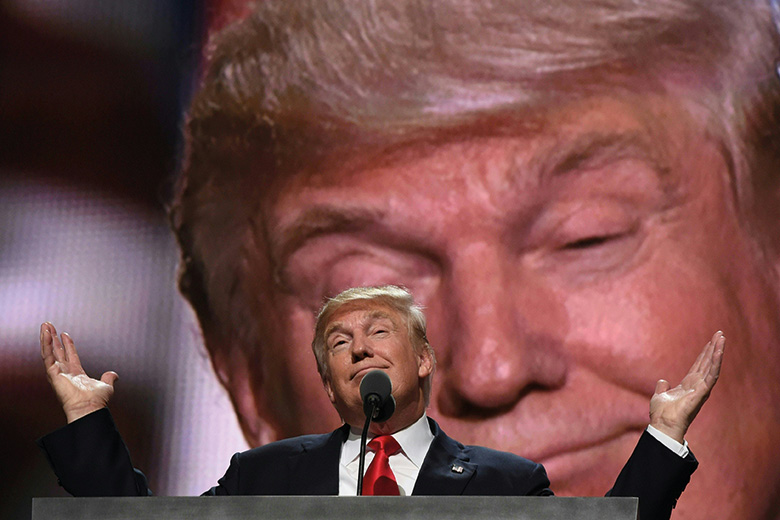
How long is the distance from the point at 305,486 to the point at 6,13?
2.03m

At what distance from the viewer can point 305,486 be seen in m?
2.01

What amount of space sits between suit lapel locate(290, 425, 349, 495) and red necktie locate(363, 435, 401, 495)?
79 millimetres

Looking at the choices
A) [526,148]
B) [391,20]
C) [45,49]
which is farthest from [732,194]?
[45,49]

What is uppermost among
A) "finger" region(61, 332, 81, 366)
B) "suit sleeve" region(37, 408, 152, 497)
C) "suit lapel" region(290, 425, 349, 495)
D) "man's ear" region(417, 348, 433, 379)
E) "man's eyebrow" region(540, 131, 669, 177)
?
"finger" region(61, 332, 81, 366)

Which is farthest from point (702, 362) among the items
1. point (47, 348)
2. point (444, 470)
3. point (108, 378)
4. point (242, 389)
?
point (242, 389)

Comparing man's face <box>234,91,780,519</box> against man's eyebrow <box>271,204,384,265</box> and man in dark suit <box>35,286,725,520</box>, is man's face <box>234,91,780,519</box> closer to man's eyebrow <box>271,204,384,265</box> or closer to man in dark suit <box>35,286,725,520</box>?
man's eyebrow <box>271,204,384,265</box>

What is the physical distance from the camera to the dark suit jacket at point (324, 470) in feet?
6.06

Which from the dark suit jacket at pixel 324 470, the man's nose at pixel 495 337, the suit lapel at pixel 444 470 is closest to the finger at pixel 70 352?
the dark suit jacket at pixel 324 470

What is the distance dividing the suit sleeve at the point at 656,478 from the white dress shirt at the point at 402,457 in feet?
1.38

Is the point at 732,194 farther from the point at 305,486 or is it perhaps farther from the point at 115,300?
the point at 115,300

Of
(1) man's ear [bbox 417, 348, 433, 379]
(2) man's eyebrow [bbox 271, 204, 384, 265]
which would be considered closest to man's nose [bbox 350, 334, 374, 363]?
(1) man's ear [bbox 417, 348, 433, 379]

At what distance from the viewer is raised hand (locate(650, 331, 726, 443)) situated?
188 centimetres

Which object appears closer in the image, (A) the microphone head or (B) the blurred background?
(A) the microphone head

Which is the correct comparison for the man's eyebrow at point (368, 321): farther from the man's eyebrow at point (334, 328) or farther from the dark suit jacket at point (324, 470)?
the dark suit jacket at point (324, 470)
